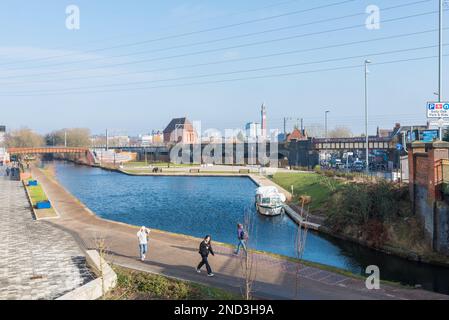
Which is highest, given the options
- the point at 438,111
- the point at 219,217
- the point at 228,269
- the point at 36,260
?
the point at 438,111

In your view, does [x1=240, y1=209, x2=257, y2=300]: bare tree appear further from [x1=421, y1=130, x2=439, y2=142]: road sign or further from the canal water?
[x1=421, y1=130, x2=439, y2=142]: road sign

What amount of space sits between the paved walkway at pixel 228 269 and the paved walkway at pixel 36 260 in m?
1.42

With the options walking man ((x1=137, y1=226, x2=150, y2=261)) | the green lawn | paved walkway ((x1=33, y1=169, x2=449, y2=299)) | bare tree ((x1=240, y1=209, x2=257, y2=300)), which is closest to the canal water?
paved walkway ((x1=33, y1=169, x2=449, y2=299))

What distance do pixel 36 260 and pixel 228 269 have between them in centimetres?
801

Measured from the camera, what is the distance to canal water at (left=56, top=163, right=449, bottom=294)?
890 inches

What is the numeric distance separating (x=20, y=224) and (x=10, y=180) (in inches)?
1277

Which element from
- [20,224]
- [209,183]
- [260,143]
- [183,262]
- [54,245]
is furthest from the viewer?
[260,143]

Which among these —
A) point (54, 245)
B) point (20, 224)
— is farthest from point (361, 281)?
point (20, 224)

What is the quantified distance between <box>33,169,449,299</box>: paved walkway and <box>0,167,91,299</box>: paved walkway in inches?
56.1

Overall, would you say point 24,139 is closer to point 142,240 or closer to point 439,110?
point 142,240

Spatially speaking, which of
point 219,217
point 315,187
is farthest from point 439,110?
point 315,187

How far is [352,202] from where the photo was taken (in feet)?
93.7

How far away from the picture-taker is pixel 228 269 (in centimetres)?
1823
